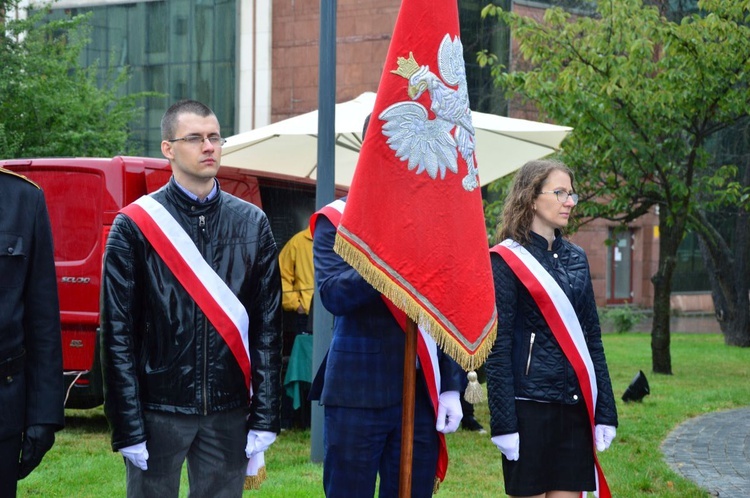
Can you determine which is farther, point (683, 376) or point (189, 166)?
point (683, 376)

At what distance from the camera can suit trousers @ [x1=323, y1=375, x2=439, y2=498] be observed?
4.44 meters

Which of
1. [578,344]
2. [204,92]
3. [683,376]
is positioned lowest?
[683,376]

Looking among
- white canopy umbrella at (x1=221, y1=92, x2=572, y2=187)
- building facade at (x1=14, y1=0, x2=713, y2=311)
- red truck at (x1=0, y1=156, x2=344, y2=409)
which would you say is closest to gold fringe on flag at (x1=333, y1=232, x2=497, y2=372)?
red truck at (x1=0, y1=156, x2=344, y2=409)

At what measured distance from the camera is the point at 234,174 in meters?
10.0

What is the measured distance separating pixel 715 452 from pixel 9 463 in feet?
23.3

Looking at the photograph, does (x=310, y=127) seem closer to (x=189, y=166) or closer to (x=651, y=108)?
(x=651, y=108)

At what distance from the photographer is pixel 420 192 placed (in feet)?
14.1

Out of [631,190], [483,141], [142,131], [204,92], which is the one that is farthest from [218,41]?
[483,141]

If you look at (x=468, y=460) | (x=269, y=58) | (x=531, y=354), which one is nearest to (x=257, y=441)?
(x=531, y=354)

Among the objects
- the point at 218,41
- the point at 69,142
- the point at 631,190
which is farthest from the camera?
the point at 218,41

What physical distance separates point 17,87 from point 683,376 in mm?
10603

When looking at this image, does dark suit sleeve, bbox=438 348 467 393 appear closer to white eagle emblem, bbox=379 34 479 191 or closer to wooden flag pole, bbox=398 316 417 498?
wooden flag pole, bbox=398 316 417 498

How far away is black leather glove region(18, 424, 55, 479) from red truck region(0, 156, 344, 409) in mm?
5489

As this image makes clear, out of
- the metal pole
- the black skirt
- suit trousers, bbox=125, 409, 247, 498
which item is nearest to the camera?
suit trousers, bbox=125, 409, 247, 498
